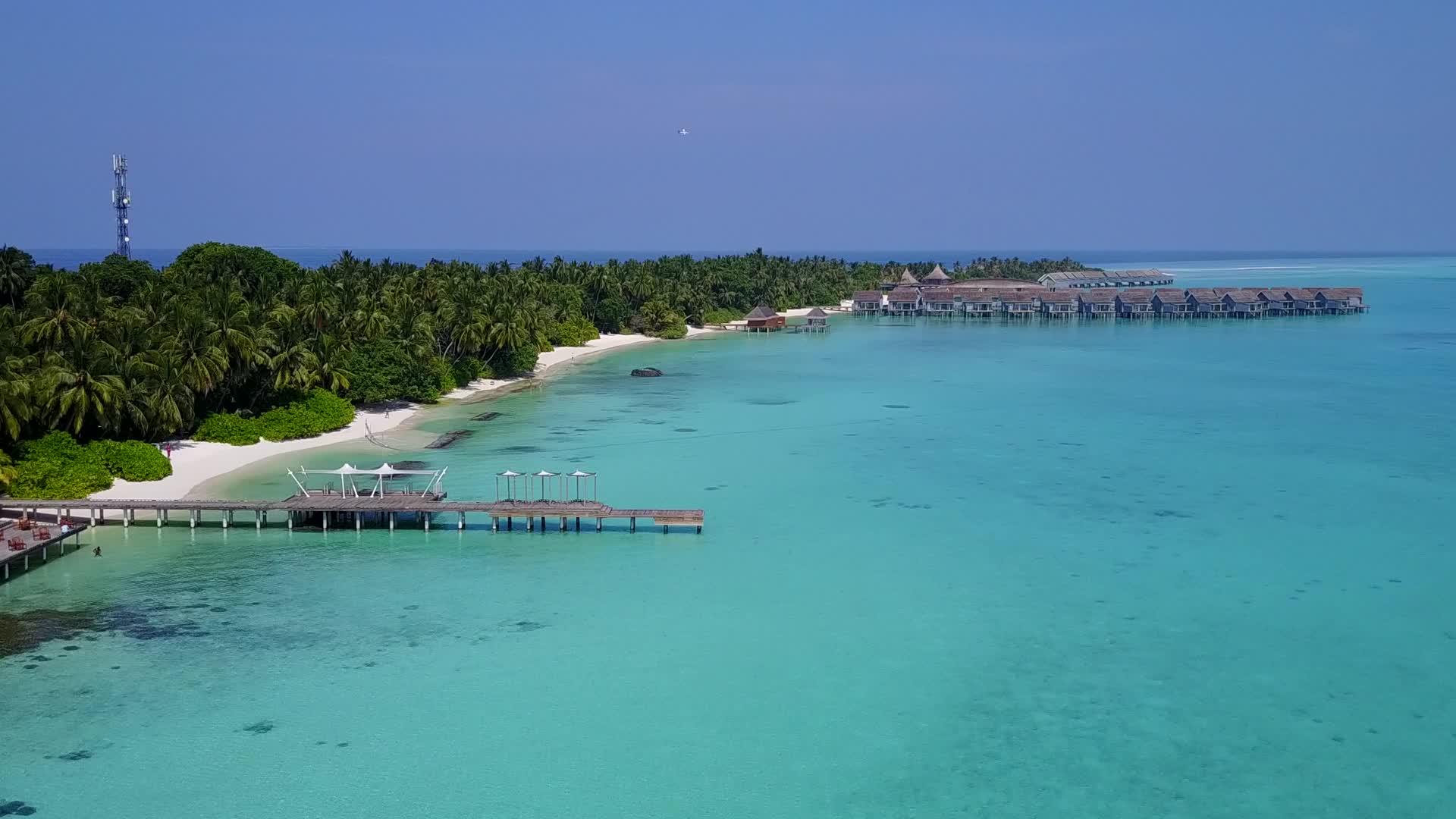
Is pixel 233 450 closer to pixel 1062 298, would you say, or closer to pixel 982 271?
pixel 1062 298

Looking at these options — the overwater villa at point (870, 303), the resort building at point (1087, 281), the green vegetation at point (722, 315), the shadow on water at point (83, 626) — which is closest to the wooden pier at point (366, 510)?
the shadow on water at point (83, 626)

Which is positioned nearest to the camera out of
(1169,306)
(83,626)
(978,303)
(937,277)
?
(83,626)

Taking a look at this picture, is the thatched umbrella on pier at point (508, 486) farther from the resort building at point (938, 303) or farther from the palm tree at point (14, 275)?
the resort building at point (938, 303)

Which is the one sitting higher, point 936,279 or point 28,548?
point 936,279

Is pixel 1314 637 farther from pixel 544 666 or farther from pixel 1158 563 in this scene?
pixel 544 666

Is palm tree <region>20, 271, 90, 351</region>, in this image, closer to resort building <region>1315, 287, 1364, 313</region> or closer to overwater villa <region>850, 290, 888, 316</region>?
overwater villa <region>850, 290, 888, 316</region>

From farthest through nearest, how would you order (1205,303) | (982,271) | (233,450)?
(982,271), (1205,303), (233,450)

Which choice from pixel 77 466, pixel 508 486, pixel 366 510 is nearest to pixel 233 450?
pixel 77 466
